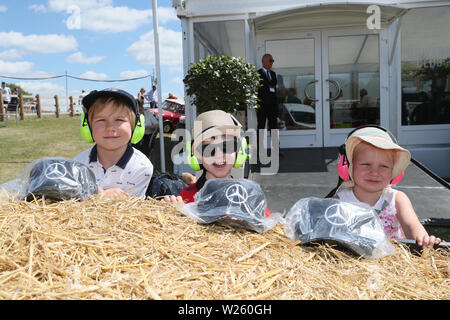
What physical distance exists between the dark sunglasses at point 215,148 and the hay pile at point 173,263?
29.1 inches

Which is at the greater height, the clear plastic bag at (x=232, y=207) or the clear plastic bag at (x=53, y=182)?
the clear plastic bag at (x=53, y=182)

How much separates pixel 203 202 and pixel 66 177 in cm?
66

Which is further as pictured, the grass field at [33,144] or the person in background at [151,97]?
the person in background at [151,97]

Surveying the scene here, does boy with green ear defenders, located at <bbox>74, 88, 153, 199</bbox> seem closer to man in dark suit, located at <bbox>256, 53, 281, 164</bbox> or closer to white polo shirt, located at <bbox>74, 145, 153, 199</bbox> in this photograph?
white polo shirt, located at <bbox>74, 145, 153, 199</bbox>

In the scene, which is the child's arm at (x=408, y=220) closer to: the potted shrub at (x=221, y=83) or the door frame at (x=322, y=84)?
the potted shrub at (x=221, y=83)

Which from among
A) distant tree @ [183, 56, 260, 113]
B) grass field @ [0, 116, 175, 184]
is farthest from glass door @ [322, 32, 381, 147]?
grass field @ [0, 116, 175, 184]

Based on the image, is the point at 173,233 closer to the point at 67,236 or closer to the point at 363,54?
the point at 67,236

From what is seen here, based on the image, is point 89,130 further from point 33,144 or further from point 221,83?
point 33,144

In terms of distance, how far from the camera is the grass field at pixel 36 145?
9.49 metres

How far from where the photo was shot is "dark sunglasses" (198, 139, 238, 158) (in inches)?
93.3

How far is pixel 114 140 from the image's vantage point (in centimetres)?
254

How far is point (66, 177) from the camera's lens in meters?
1.82

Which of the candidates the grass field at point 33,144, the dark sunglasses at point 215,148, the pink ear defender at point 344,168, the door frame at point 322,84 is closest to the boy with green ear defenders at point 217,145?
the dark sunglasses at point 215,148
